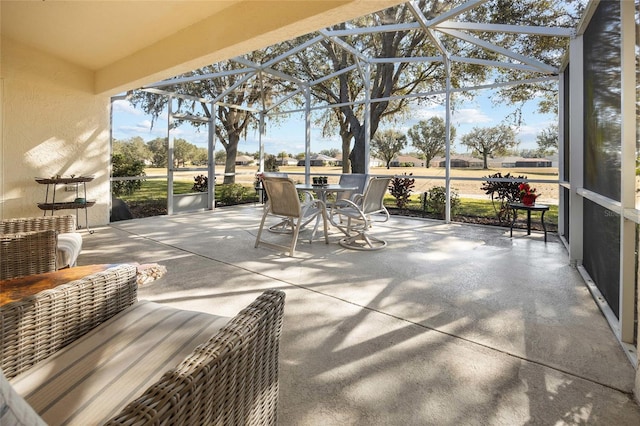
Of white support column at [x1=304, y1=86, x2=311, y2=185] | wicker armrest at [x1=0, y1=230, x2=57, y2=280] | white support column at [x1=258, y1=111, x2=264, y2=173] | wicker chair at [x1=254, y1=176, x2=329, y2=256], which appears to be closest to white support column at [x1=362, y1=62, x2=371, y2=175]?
white support column at [x1=304, y1=86, x2=311, y2=185]

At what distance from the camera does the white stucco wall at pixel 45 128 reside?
15.5 feet

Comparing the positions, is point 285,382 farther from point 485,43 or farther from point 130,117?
point 130,117

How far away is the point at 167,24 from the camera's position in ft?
13.0

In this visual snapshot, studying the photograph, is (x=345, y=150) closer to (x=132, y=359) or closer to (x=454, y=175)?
(x=454, y=175)

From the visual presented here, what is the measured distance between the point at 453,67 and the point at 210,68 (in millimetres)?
5352

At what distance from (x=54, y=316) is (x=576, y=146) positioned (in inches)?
177

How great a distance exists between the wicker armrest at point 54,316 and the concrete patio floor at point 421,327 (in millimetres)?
873

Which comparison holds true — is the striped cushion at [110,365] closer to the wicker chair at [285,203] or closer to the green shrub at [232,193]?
the wicker chair at [285,203]

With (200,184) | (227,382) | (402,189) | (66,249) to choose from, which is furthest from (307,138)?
(227,382)

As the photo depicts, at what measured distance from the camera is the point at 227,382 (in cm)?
88

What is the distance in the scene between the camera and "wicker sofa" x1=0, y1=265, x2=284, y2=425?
759 millimetres

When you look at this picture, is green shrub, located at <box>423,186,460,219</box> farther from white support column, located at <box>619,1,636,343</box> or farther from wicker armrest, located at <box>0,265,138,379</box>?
A: wicker armrest, located at <box>0,265,138,379</box>

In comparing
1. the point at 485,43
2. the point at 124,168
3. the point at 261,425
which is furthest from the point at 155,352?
the point at 124,168

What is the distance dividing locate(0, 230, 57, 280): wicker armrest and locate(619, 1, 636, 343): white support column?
358 centimetres
